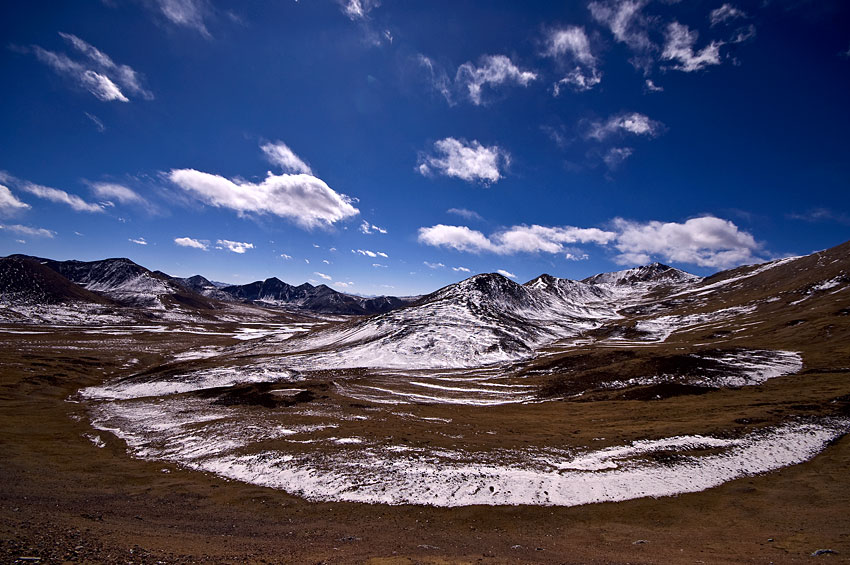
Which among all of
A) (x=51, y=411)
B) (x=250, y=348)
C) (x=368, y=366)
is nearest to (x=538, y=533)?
(x=51, y=411)

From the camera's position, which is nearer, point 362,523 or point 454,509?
point 362,523

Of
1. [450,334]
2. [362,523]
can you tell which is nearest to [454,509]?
[362,523]

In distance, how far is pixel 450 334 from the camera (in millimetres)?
118312

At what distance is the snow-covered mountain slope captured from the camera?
101m

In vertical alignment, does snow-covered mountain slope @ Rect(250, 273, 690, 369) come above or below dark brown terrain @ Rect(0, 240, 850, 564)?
above

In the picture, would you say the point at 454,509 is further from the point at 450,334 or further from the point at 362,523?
the point at 450,334

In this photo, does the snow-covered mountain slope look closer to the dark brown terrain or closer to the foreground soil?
the dark brown terrain

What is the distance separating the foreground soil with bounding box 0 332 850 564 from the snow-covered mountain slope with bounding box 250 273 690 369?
67798mm

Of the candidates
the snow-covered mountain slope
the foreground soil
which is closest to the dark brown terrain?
the foreground soil

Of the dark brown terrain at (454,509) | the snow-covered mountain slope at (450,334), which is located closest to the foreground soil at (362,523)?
the dark brown terrain at (454,509)

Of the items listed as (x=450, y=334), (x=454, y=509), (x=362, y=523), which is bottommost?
(x=362, y=523)

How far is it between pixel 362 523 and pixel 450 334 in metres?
99.4

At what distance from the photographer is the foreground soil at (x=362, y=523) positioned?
14.6 meters

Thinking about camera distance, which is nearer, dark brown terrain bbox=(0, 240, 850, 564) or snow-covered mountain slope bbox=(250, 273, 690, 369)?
dark brown terrain bbox=(0, 240, 850, 564)
